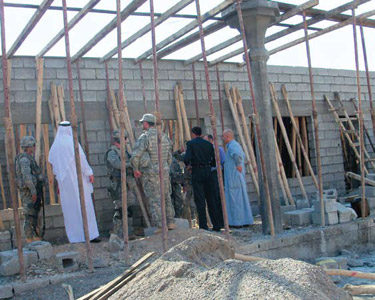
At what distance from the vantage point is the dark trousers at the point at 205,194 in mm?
7898

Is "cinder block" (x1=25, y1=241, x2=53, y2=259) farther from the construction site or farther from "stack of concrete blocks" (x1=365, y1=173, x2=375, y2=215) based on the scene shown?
"stack of concrete blocks" (x1=365, y1=173, x2=375, y2=215)

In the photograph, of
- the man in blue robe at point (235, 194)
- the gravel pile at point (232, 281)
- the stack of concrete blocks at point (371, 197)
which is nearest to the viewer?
the gravel pile at point (232, 281)

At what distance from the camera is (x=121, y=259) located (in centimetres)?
652

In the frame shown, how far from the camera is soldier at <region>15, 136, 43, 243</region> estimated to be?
7267mm

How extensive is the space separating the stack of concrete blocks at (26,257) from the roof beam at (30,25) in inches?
114

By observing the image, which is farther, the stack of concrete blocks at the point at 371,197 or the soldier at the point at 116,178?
the stack of concrete blocks at the point at 371,197

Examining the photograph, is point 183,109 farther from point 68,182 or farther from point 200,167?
point 68,182

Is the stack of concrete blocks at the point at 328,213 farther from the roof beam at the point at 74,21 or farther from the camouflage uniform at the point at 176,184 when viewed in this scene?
the roof beam at the point at 74,21

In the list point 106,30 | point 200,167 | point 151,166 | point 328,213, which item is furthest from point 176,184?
point 106,30

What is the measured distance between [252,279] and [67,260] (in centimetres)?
341

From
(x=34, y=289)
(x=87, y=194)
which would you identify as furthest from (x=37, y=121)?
(x=34, y=289)

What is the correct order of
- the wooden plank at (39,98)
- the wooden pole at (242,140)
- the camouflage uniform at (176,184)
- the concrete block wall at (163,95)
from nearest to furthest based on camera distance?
the wooden plank at (39,98)
the concrete block wall at (163,95)
the camouflage uniform at (176,184)
the wooden pole at (242,140)

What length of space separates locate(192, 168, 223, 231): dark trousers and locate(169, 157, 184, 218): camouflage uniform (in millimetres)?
695

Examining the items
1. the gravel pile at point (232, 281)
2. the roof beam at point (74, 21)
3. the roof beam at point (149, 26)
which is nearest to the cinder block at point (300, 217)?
the roof beam at point (149, 26)
